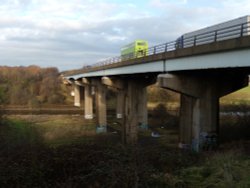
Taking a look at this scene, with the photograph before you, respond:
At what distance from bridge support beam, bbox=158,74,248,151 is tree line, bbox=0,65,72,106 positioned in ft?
260

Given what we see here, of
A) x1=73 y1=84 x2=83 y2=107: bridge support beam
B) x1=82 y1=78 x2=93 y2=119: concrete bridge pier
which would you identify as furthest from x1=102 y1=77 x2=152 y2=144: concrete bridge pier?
x1=73 y1=84 x2=83 y2=107: bridge support beam

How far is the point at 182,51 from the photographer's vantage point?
2534cm

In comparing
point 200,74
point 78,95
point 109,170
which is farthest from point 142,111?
point 78,95

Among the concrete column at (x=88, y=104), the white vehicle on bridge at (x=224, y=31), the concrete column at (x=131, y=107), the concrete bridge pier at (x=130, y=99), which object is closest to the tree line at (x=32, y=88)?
the concrete column at (x=88, y=104)

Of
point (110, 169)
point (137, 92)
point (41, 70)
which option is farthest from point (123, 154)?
point (41, 70)

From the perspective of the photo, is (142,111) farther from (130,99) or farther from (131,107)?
(130,99)

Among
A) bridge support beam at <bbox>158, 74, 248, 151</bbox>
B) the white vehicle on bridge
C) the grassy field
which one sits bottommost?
the grassy field

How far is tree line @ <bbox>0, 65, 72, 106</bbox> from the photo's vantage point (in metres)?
113

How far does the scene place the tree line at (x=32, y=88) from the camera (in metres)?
113

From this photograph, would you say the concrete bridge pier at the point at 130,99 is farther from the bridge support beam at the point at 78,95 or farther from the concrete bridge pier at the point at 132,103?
the bridge support beam at the point at 78,95

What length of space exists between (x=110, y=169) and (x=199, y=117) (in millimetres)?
16638

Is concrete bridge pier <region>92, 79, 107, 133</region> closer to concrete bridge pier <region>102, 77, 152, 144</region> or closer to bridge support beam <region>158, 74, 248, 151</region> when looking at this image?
concrete bridge pier <region>102, 77, 152, 144</region>

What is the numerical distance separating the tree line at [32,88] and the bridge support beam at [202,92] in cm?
7937

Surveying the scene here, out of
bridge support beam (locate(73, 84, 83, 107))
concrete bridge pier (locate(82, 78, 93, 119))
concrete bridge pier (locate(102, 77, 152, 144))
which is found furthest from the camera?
bridge support beam (locate(73, 84, 83, 107))
